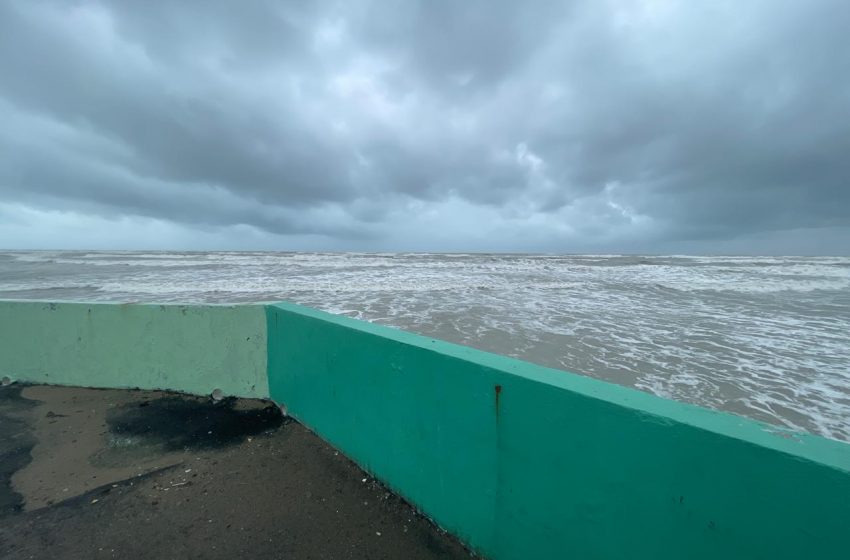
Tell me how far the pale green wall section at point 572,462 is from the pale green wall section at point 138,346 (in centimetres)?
169

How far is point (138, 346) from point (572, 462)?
4.65m

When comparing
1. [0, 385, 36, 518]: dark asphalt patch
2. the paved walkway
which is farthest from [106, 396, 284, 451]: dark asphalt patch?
[0, 385, 36, 518]: dark asphalt patch

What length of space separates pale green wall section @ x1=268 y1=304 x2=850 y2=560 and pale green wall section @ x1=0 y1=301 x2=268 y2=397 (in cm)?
169

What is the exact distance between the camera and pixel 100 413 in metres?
3.92

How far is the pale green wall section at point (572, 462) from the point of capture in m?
1.27

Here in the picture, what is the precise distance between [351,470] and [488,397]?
1540 mm

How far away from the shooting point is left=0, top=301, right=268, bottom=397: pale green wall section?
4.06 meters

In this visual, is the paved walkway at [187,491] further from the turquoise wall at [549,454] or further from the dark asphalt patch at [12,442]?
the turquoise wall at [549,454]

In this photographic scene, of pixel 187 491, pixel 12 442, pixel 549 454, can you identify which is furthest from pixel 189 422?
pixel 549 454

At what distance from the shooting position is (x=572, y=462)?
175 cm

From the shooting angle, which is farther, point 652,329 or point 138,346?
point 652,329

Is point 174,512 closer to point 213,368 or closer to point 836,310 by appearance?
point 213,368

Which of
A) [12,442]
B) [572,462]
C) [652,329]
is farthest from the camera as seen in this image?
[652,329]

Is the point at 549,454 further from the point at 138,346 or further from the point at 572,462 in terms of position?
the point at 138,346
